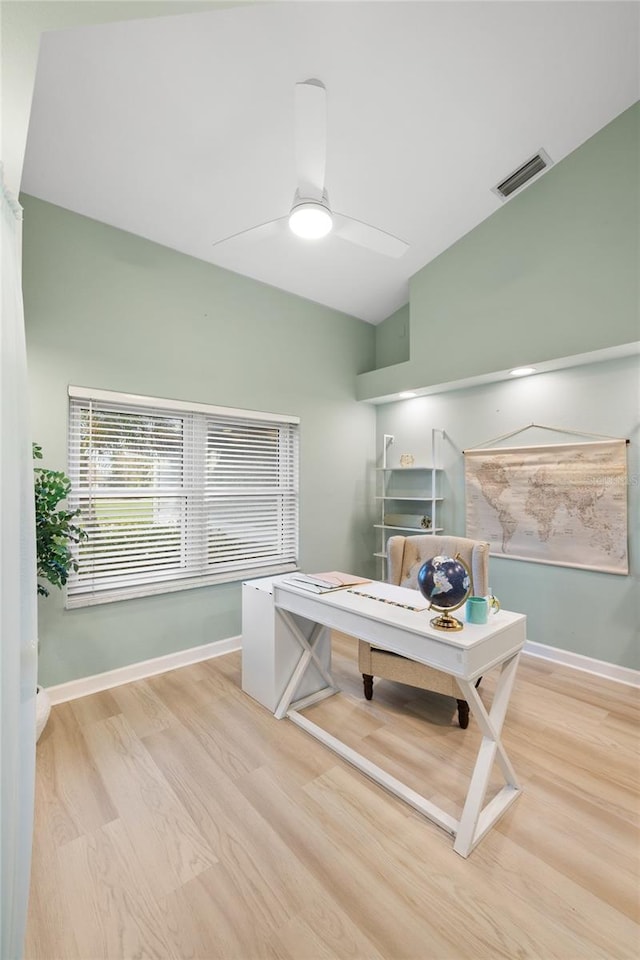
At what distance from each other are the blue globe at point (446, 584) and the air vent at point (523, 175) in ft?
9.07

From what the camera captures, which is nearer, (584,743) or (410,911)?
(410,911)

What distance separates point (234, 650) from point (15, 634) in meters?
2.65

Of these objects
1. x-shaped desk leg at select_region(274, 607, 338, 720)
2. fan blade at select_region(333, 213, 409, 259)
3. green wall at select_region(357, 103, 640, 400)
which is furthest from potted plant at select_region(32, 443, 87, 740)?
green wall at select_region(357, 103, 640, 400)

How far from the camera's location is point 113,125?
86.0 inches

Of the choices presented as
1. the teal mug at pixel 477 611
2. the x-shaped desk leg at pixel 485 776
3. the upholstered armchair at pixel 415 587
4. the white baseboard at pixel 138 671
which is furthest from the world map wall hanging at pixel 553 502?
the white baseboard at pixel 138 671

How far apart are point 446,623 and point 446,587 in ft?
0.53

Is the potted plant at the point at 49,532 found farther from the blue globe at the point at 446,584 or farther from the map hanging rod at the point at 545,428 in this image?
the map hanging rod at the point at 545,428

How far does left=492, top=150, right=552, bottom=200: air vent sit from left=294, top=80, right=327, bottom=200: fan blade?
1.60m

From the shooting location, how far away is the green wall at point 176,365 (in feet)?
8.65

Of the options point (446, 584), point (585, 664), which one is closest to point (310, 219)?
point (446, 584)

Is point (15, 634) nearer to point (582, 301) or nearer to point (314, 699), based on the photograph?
point (314, 699)

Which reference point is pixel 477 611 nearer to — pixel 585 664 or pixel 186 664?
pixel 585 664

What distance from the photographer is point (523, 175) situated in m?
2.86

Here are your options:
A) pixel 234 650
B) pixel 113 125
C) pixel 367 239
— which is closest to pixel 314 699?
pixel 234 650
